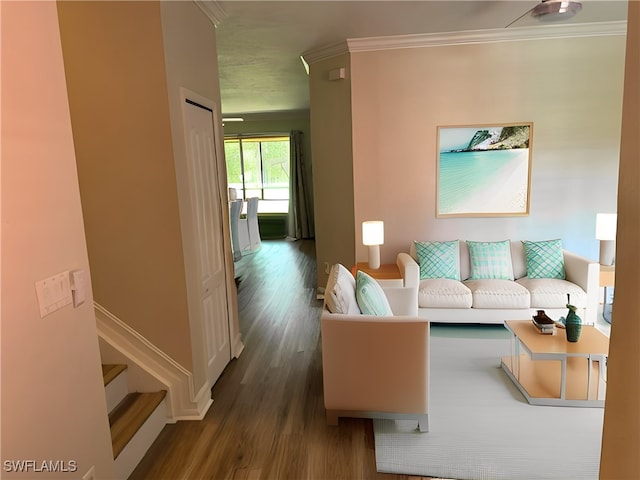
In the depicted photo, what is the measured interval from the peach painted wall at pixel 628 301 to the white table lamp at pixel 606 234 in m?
3.30

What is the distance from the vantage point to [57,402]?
1375mm

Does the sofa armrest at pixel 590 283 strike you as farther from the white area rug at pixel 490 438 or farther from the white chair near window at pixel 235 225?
the white chair near window at pixel 235 225

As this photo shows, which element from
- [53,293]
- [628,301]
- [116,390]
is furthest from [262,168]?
[628,301]

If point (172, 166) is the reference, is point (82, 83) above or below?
above

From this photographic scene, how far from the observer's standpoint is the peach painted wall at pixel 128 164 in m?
2.22

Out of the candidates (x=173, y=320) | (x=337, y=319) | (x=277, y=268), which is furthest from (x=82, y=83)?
(x=277, y=268)

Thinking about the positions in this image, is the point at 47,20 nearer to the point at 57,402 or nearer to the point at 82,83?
the point at 82,83

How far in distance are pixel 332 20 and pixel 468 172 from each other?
2.07m

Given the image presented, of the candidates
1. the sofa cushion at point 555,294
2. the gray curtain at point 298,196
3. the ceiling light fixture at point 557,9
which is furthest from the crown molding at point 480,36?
the gray curtain at point 298,196

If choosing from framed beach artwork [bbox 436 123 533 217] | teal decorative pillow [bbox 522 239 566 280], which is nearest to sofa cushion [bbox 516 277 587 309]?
teal decorative pillow [bbox 522 239 566 280]

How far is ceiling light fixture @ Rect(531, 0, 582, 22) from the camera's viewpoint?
9.10 feet

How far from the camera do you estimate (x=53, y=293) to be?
53.5 inches

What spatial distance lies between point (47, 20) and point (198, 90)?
1.42m

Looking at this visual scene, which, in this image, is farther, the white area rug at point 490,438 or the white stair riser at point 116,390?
the white stair riser at point 116,390
